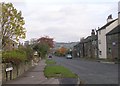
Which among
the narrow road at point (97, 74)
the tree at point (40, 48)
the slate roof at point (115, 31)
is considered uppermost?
the slate roof at point (115, 31)

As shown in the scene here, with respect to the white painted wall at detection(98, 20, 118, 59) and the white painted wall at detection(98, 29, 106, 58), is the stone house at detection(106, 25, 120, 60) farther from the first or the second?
the white painted wall at detection(98, 29, 106, 58)

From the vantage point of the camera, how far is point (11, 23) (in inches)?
1614

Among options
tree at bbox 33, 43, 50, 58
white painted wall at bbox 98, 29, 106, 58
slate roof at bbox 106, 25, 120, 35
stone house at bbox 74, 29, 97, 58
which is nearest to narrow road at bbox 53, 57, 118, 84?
slate roof at bbox 106, 25, 120, 35

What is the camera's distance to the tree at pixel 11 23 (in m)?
40.5

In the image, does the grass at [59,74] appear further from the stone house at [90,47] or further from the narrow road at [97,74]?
the stone house at [90,47]

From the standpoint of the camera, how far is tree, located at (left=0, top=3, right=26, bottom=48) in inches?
1595

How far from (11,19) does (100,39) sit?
133 ft

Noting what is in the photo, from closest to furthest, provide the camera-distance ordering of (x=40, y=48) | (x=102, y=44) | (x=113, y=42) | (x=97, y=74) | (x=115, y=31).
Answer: (x=97, y=74) < (x=115, y=31) < (x=113, y=42) < (x=102, y=44) < (x=40, y=48)

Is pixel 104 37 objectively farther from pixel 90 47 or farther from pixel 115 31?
pixel 90 47

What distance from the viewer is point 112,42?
217 ft

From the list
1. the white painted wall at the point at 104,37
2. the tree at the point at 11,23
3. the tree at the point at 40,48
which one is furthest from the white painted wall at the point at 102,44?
the tree at the point at 11,23

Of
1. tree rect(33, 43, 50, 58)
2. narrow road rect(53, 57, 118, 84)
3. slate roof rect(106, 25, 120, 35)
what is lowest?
narrow road rect(53, 57, 118, 84)

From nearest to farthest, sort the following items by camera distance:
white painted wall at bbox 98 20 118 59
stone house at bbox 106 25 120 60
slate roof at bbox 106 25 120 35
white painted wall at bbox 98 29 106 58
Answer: stone house at bbox 106 25 120 60, slate roof at bbox 106 25 120 35, white painted wall at bbox 98 20 118 59, white painted wall at bbox 98 29 106 58

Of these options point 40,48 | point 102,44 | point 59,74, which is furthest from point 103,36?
point 59,74
